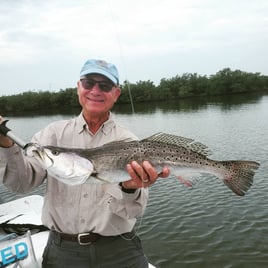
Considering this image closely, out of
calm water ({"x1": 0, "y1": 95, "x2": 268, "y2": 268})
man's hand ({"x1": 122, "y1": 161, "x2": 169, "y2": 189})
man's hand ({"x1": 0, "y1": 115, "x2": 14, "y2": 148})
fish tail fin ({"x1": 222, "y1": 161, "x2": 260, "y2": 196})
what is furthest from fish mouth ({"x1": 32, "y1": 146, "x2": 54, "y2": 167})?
calm water ({"x1": 0, "y1": 95, "x2": 268, "y2": 268})

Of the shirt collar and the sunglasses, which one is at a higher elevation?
the sunglasses

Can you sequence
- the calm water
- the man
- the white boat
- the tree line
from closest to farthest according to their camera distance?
the man
the white boat
the calm water
the tree line

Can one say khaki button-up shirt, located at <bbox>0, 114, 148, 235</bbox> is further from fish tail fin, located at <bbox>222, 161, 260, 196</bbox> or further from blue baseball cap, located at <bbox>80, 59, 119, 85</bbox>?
fish tail fin, located at <bbox>222, 161, 260, 196</bbox>

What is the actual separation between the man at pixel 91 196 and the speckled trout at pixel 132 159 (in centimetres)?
13

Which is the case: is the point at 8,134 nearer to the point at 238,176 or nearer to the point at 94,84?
the point at 94,84

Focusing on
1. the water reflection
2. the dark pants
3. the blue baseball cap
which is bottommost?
the water reflection

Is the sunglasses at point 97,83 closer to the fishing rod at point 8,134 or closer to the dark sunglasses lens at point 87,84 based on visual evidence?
the dark sunglasses lens at point 87,84

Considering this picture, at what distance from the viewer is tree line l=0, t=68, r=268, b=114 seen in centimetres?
8781

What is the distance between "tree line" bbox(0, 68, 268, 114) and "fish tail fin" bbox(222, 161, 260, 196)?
261 ft

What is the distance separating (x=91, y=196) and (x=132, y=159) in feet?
1.93

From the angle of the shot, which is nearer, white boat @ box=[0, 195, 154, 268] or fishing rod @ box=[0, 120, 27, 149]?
fishing rod @ box=[0, 120, 27, 149]

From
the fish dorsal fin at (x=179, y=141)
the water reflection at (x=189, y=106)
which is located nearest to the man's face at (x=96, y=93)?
the fish dorsal fin at (x=179, y=141)

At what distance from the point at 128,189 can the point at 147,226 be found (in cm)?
848

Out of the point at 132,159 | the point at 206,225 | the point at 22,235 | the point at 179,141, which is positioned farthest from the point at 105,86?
the point at 206,225
